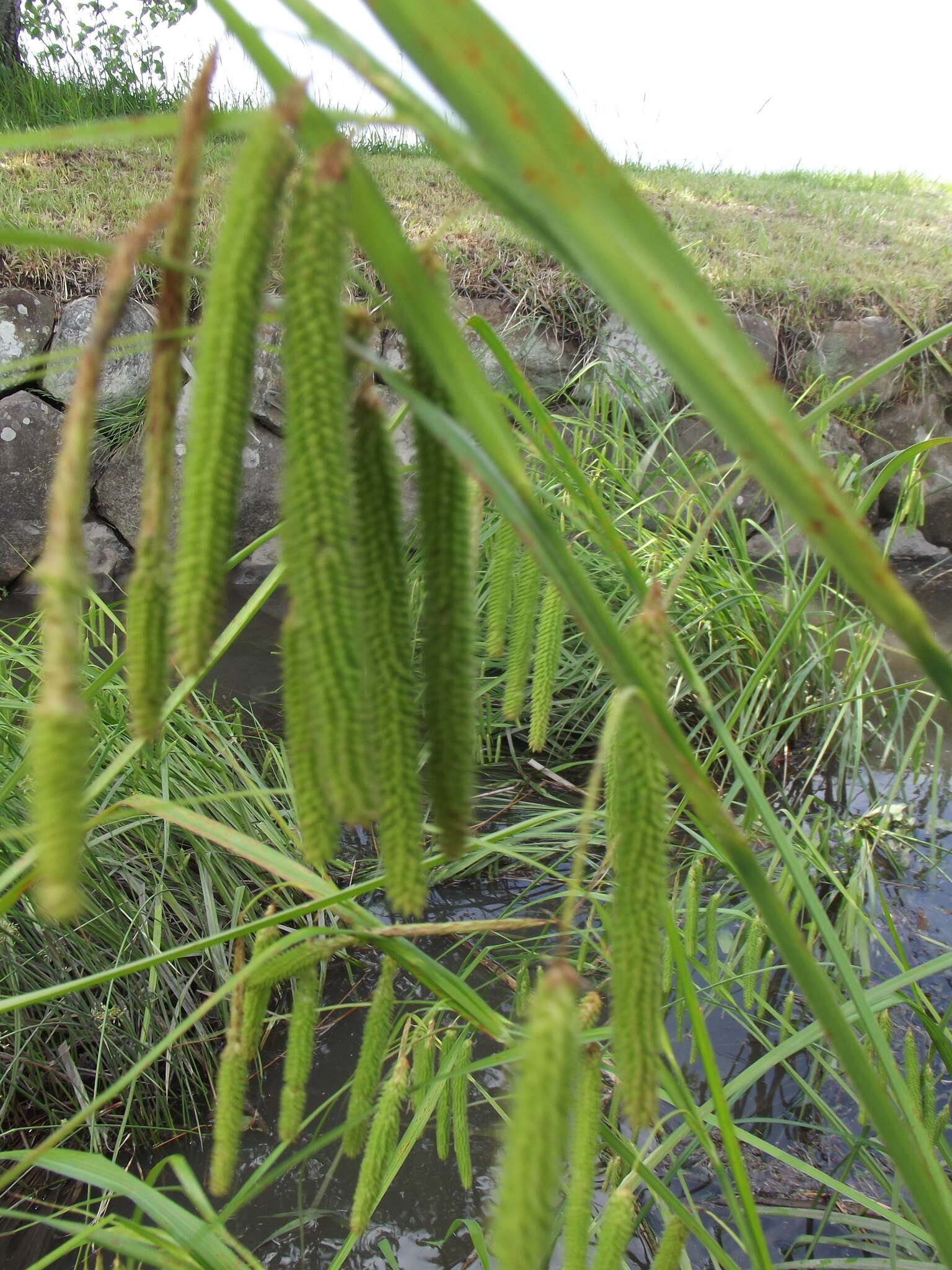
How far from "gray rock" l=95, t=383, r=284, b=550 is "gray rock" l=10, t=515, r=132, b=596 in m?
0.05

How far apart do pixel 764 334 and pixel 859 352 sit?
0.52 m

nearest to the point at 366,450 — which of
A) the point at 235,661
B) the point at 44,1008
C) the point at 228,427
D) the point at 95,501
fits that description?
the point at 228,427

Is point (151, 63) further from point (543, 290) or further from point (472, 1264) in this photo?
point (472, 1264)

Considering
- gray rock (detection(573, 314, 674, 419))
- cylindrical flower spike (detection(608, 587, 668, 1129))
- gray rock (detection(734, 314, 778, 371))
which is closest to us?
cylindrical flower spike (detection(608, 587, 668, 1129))

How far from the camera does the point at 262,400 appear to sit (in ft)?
12.7

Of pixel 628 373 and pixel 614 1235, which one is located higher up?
pixel 628 373

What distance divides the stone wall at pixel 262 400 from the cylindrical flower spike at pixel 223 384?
2.99m

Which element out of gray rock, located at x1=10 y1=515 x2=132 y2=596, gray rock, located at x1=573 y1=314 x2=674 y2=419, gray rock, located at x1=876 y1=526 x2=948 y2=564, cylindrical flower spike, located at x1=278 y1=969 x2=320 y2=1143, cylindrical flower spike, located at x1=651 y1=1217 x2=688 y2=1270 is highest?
gray rock, located at x1=10 y1=515 x2=132 y2=596

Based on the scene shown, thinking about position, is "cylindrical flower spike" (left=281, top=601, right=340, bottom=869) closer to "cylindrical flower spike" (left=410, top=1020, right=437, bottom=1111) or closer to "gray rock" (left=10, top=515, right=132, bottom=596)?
"cylindrical flower spike" (left=410, top=1020, right=437, bottom=1111)

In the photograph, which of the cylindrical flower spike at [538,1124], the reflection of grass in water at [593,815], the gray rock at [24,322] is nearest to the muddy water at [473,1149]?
the reflection of grass in water at [593,815]

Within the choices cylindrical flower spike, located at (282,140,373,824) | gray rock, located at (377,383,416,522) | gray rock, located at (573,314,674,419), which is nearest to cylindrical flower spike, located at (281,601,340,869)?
cylindrical flower spike, located at (282,140,373,824)

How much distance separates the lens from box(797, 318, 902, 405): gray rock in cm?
415

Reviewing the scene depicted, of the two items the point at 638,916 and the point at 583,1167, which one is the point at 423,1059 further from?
the point at 638,916

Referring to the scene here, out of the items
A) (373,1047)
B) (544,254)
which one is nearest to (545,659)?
(373,1047)
